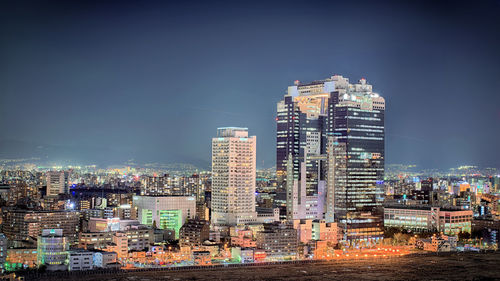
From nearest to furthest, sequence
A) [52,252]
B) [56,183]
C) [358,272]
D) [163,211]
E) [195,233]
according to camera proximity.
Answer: [52,252], [358,272], [195,233], [163,211], [56,183]

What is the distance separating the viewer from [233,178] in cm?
2369

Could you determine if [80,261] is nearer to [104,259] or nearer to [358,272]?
[104,259]

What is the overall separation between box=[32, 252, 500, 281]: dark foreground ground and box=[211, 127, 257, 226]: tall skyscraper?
411 cm

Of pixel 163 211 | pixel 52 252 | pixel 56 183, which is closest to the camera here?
pixel 52 252

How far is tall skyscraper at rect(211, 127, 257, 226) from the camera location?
2352 centimetres

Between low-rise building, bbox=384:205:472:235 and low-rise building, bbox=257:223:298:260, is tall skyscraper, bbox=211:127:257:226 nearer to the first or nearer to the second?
low-rise building, bbox=257:223:298:260

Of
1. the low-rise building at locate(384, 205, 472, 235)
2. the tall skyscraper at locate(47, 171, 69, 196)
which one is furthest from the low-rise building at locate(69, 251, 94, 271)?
the tall skyscraper at locate(47, 171, 69, 196)

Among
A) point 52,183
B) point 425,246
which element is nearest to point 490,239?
point 425,246

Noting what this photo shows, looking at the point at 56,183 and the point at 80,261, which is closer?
the point at 80,261

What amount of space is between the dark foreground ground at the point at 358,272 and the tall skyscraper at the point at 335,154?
3.58 meters

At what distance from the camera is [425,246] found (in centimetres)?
2316

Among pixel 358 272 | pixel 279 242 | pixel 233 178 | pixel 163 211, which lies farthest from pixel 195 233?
pixel 358 272

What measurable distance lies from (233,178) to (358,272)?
6.24 m

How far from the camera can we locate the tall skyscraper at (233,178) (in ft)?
77.2
